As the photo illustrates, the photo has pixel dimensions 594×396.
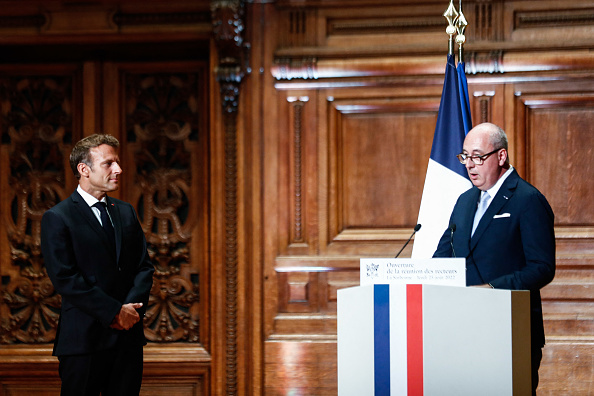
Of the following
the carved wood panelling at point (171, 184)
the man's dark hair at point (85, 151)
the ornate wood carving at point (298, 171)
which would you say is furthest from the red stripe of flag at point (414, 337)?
the carved wood panelling at point (171, 184)

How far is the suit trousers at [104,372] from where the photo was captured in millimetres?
3596

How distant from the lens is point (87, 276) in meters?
3.68

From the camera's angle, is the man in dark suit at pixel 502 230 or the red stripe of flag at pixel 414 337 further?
the man in dark suit at pixel 502 230

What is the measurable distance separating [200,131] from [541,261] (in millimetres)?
2731

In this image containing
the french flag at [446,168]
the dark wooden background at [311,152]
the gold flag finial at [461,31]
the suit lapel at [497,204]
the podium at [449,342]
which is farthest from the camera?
the dark wooden background at [311,152]

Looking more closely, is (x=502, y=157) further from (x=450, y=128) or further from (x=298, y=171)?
(x=298, y=171)

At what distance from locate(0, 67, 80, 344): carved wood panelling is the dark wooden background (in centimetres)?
22

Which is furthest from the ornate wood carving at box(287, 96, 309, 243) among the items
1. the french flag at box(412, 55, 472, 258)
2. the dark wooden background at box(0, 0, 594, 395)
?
the french flag at box(412, 55, 472, 258)

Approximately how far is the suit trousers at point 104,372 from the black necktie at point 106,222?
51 centimetres

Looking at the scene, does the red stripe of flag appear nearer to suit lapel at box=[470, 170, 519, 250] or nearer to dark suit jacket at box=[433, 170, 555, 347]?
dark suit jacket at box=[433, 170, 555, 347]

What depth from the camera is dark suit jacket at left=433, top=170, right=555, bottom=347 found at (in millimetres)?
3285

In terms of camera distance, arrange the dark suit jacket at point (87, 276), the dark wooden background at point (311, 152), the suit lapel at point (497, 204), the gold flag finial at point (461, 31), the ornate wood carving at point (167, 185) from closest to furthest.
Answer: the suit lapel at point (497, 204), the dark suit jacket at point (87, 276), the gold flag finial at point (461, 31), the dark wooden background at point (311, 152), the ornate wood carving at point (167, 185)

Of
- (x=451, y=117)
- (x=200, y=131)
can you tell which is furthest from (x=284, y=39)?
(x=451, y=117)

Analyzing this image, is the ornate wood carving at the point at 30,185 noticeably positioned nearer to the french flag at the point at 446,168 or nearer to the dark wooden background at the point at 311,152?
the dark wooden background at the point at 311,152
